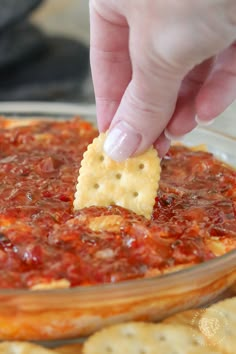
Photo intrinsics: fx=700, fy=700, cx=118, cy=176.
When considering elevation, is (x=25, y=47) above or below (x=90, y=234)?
below

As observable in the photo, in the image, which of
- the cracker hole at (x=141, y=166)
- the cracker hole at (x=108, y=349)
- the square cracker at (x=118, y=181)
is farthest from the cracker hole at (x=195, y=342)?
the cracker hole at (x=141, y=166)

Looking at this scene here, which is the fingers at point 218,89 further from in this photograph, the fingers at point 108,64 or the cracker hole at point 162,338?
the cracker hole at point 162,338

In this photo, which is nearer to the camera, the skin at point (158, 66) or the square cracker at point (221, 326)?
the skin at point (158, 66)

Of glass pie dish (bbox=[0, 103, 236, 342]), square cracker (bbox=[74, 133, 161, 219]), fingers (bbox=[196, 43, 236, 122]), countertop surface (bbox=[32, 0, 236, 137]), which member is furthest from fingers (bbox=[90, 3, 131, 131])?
countertop surface (bbox=[32, 0, 236, 137])

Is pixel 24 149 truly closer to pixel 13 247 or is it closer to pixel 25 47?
pixel 13 247

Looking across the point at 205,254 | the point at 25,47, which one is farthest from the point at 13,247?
the point at 25,47

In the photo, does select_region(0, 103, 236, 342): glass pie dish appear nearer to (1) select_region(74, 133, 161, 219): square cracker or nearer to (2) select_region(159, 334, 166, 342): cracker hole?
(2) select_region(159, 334, 166, 342): cracker hole
